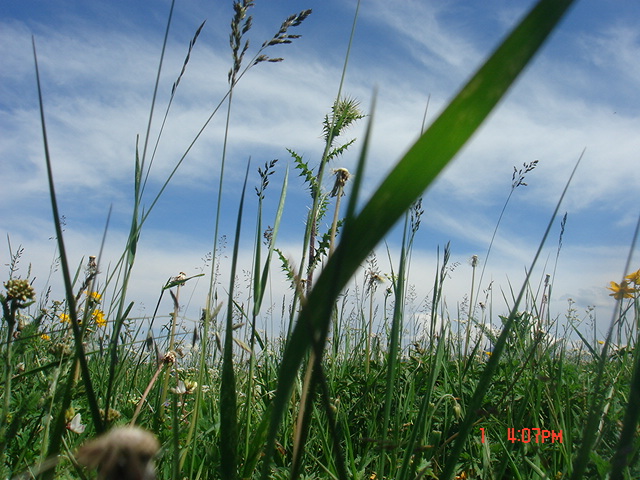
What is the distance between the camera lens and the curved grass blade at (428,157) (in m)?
0.31

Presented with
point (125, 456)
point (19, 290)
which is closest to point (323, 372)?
point (125, 456)

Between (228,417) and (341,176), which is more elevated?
(341,176)

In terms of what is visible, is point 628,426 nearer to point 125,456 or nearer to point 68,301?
→ point 125,456

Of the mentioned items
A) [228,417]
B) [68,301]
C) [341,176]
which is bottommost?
[228,417]

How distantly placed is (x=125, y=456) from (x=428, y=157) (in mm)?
259

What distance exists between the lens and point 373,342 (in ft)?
11.4

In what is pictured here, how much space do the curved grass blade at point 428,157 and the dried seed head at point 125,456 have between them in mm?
132

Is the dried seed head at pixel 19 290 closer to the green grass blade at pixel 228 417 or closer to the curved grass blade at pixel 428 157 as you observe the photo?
the green grass blade at pixel 228 417

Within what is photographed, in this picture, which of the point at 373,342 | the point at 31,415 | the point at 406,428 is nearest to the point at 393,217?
the point at 406,428

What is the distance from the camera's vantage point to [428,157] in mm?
323

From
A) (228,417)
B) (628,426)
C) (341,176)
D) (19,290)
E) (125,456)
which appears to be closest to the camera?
(125,456)

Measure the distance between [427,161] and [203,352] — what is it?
92cm

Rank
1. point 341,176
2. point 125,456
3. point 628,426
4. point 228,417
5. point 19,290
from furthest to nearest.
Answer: point 341,176 → point 19,290 → point 228,417 → point 628,426 → point 125,456

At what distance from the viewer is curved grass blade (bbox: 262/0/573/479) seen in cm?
31
